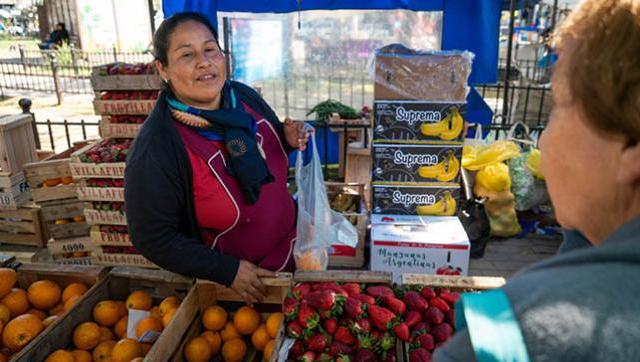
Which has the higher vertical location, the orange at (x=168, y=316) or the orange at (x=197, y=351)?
the orange at (x=168, y=316)

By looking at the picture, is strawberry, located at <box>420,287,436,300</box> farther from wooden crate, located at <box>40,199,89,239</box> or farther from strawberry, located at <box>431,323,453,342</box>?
wooden crate, located at <box>40,199,89,239</box>

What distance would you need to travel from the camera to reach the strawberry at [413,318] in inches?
68.6

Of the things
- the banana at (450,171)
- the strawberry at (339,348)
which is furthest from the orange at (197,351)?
the banana at (450,171)

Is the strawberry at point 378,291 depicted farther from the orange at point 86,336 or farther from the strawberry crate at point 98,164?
the strawberry crate at point 98,164

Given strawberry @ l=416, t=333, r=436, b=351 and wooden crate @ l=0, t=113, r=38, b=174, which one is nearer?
strawberry @ l=416, t=333, r=436, b=351

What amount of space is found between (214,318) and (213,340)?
0.28ft

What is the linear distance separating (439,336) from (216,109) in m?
1.30

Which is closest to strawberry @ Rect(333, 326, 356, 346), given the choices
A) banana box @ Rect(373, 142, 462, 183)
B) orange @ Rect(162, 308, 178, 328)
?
orange @ Rect(162, 308, 178, 328)

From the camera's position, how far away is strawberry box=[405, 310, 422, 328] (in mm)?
1743

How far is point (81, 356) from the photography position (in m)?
1.87

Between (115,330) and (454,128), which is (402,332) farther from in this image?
(454,128)

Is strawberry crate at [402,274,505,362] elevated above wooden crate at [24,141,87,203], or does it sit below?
above

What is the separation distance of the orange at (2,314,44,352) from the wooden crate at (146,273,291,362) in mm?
637

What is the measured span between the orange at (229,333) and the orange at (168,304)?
0.75ft
